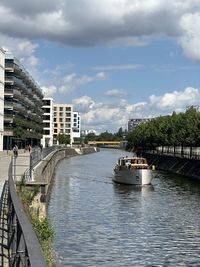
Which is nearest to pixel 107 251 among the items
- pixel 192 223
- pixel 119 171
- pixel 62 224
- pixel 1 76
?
pixel 62 224

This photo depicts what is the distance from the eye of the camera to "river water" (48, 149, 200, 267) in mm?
23688

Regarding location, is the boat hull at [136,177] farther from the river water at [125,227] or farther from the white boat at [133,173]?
the river water at [125,227]

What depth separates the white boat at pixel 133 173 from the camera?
6272 cm

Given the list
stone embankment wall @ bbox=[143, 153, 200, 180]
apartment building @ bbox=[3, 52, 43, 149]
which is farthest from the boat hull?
apartment building @ bbox=[3, 52, 43, 149]

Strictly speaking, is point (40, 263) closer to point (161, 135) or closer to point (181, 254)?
point (181, 254)

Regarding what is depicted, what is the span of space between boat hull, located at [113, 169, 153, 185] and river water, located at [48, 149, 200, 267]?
7080 mm

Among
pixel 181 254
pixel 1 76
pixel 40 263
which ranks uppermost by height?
pixel 1 76

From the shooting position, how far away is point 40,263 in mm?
5156

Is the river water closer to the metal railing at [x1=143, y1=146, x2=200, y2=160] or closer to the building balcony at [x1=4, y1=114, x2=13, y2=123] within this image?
the metal railing at [x1=143, y1=146, x2=200, y2=160]

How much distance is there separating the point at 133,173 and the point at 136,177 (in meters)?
0.84

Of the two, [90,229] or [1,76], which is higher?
[1,76]

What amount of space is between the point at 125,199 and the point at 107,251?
2352 cm

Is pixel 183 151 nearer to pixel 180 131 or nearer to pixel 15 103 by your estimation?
pixel 180 131

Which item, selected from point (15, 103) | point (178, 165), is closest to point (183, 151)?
point (178, 165)
